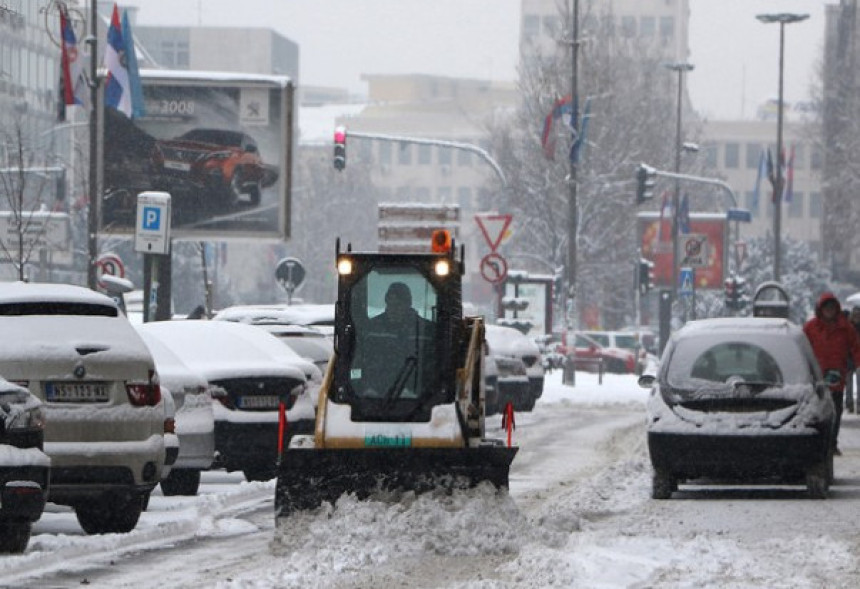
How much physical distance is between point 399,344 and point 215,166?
3489cm

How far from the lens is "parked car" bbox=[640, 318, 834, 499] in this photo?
59.5ft

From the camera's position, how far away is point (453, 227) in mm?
40156

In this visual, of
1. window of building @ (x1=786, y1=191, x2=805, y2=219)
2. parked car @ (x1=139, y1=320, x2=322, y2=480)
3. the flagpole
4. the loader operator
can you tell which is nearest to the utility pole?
the flagpole

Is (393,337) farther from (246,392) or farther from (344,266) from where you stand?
(246,392)

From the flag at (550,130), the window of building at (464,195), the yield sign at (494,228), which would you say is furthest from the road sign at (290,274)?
the window of building at (464,195)

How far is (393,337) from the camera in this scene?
50.2 feet

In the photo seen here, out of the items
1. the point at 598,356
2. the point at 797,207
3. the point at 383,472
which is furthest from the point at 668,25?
the point at 383,472

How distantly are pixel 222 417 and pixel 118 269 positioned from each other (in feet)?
60.1

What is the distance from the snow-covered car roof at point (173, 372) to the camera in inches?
709

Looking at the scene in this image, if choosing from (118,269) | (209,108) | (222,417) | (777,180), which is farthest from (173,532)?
(777,180)

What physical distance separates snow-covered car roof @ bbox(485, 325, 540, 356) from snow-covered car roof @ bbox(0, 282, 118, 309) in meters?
18.1

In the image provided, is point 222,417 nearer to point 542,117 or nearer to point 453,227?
point 453,227

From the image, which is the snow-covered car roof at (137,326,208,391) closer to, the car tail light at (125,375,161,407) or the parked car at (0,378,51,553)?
the car tail light at (125,375,161,407)

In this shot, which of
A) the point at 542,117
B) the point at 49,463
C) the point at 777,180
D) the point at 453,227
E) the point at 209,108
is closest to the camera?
the point at 49,463
